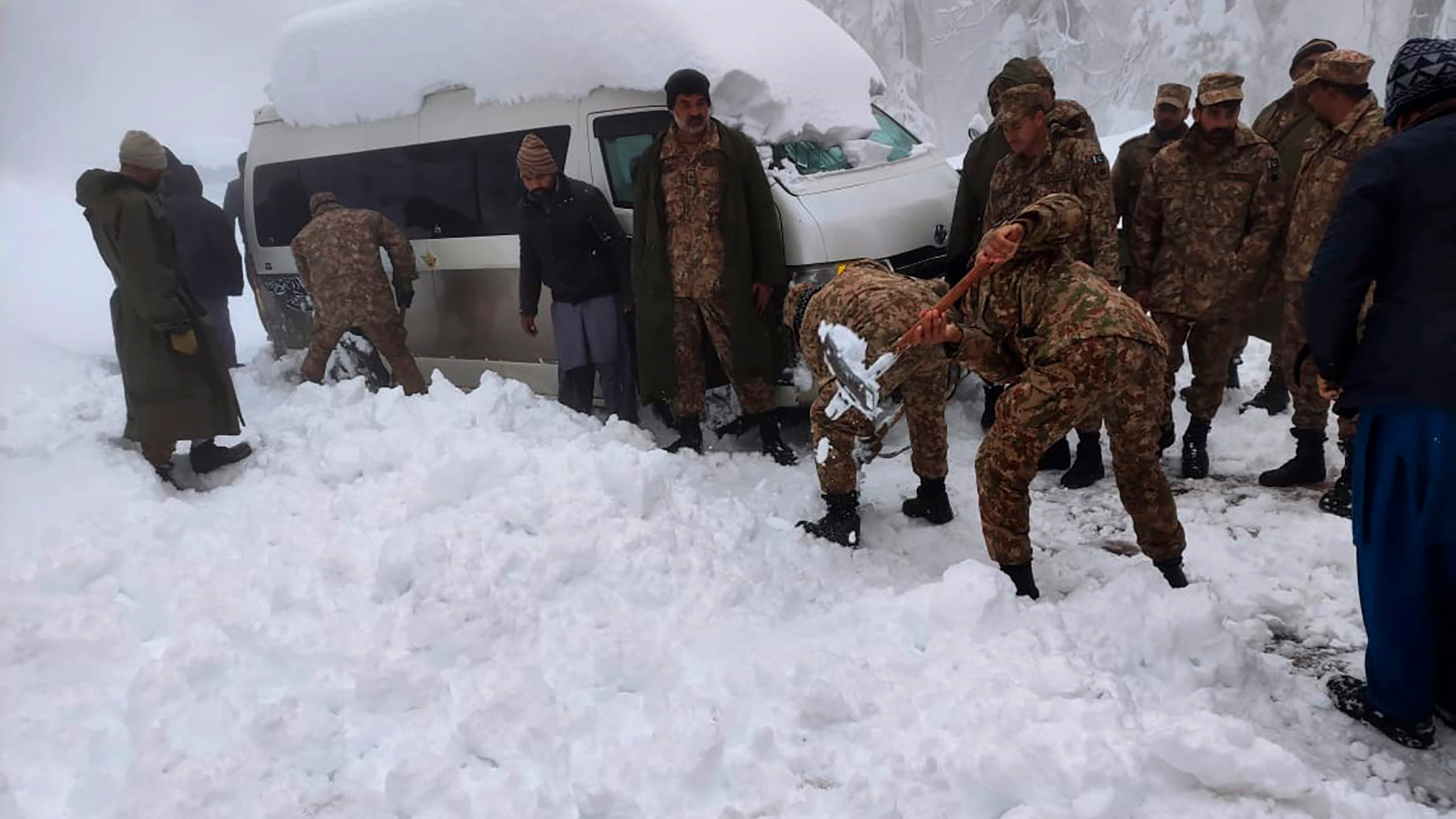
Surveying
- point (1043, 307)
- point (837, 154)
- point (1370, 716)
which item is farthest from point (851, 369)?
point (837, 154)

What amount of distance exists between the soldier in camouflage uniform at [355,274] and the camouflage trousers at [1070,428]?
4.30m

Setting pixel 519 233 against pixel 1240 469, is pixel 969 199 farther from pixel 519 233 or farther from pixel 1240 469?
pixel 519 233

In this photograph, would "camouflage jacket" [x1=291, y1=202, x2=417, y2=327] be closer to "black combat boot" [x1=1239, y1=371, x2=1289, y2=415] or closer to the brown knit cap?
the brown knit cap

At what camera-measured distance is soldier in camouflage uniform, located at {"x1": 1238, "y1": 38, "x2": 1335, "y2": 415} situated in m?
4.54

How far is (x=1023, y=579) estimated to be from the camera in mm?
3195

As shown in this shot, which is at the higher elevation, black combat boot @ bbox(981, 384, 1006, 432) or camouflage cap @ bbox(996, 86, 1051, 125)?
camouflage cap @ bbox(996, 86, 1051, 125)

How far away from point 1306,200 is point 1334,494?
4.52 ft

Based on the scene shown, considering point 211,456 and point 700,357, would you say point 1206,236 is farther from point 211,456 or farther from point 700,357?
point 211,456

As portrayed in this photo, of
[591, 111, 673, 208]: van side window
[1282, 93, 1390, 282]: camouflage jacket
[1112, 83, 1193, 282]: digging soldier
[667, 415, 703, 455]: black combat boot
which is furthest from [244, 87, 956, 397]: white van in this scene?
[1282, 93, 1390, 282]: camouflage jacket

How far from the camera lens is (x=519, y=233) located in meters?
5.14

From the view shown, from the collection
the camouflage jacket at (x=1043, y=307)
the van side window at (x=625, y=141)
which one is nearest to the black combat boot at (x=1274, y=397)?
the camouflage jacket at (x=1043, y=307)

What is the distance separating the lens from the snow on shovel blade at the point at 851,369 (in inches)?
138

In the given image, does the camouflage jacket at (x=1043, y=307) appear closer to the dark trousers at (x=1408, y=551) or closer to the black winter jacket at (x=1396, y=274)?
the black winter jacket at (x=1396, y=274)

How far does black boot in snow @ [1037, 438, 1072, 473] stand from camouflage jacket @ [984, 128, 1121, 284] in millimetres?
988
